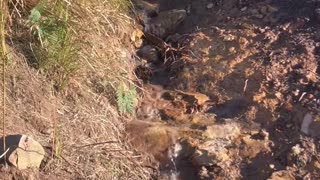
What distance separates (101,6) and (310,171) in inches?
49.4

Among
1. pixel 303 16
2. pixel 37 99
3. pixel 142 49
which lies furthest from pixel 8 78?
pixel 303 16

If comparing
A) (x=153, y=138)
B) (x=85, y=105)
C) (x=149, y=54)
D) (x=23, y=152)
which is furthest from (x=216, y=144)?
(x=23, y=152)

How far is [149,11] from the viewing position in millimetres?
3570

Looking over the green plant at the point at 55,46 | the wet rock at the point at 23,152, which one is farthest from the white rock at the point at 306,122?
the wet rock at the point at 23,152

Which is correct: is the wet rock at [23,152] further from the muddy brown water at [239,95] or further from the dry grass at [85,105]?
the muddy brown water at [239,95]

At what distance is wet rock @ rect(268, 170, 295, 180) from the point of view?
2.56m

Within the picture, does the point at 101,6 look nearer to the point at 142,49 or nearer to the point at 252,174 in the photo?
the point at 142,49

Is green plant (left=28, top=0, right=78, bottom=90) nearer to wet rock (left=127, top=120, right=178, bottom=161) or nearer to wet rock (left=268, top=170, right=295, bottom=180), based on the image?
wet rock (left=127, top=120, right=178, bottom=161)

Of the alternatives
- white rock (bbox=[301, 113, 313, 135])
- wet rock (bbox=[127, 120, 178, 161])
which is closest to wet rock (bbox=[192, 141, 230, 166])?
wet rock (bbox=[127, 120, 178, 161])

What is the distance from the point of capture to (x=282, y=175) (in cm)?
257

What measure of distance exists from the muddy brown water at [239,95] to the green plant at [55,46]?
15.9 inches

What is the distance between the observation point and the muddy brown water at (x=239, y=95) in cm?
266

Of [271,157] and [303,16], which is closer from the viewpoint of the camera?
[271,157]

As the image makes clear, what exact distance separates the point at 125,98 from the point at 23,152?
723 mm
